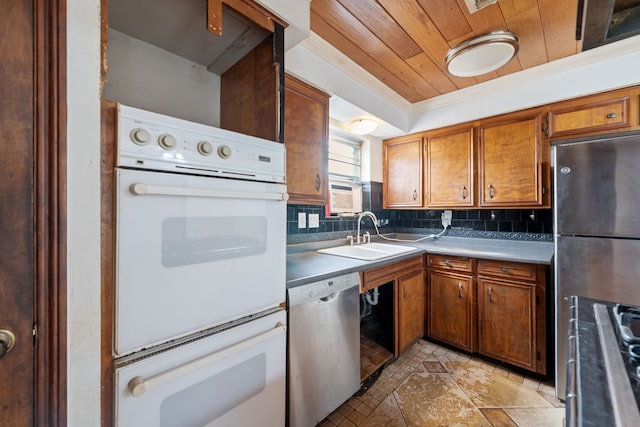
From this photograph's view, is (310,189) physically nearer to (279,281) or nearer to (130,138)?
(279,281)

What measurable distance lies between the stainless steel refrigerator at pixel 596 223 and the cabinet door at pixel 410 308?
88 centimetres

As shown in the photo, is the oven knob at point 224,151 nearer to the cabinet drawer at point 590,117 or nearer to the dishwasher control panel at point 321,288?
the dishwasher control panel at point 321,288

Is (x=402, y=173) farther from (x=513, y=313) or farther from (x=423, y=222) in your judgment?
(x=513, y=313)

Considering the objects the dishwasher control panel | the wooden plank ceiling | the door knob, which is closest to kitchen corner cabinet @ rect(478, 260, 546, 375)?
the dishwasher control panel

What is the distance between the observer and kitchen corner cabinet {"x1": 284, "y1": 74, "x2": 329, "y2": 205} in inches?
64.9

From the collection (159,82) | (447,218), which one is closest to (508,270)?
(447,218)

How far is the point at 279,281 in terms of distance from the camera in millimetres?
1146

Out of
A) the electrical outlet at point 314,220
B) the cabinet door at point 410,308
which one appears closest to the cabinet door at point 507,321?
the cabinet door at point 410,308

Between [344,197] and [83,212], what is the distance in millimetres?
2036

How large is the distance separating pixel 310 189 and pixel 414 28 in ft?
3.85

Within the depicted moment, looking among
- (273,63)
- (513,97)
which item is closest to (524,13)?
(513,97)

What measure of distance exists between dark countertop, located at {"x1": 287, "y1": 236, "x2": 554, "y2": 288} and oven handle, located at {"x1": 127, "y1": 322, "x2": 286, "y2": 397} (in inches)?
10.3

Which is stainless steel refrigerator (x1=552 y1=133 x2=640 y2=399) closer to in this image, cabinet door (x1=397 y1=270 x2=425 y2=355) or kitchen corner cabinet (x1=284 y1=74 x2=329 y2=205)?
cabinet door (x1=397 y1=270 x2=425 y2=355)

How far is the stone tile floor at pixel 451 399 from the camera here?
149 centimetres
